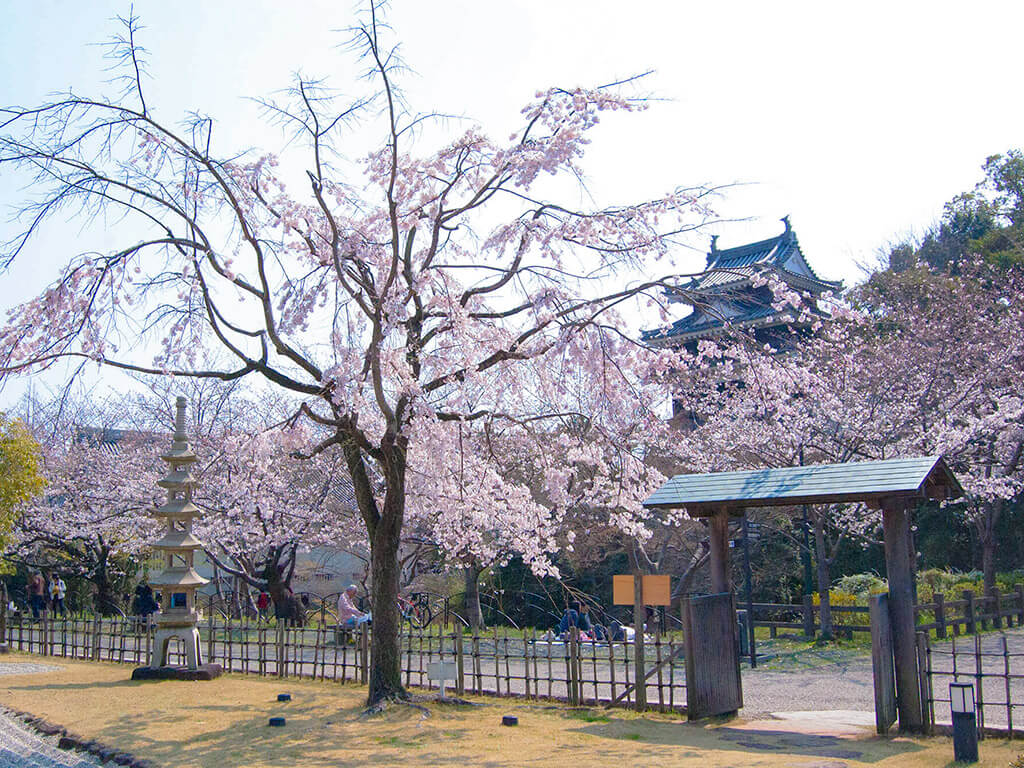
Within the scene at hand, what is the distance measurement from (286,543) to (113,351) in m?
13.4

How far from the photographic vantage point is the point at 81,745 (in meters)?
8.06

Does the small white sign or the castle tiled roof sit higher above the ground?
the castle tiled roof

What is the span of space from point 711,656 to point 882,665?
1708 millimetres

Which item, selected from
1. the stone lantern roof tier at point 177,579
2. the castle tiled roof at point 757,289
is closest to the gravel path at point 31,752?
the stone lantern roof tier at point 177,579

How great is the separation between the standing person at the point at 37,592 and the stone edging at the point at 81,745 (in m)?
19.8

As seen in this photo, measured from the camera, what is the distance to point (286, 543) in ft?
73.9

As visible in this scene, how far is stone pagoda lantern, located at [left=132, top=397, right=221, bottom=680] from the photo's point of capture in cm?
1246

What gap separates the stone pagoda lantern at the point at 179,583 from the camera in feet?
40.9

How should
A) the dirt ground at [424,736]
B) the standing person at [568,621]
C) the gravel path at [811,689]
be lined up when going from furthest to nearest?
1. the standing person at [568,621]
2. the gravel path at [811,689]
3. the dirt ground at [424,736]

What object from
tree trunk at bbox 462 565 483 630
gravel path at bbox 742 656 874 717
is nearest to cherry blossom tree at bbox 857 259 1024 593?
gravel path at bbox 742 656 874 717

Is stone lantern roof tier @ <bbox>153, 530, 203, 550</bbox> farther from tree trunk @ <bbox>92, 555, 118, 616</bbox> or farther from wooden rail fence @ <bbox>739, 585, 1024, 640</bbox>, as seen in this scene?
tree trunk @ <bbox>92, 555, 118, 616</bbox>

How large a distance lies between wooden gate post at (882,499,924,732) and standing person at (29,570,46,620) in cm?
2596

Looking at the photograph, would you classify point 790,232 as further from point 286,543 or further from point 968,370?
point 286,543

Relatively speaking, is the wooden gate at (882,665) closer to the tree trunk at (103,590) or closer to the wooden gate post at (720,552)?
the wooden gate post at (720,552)
